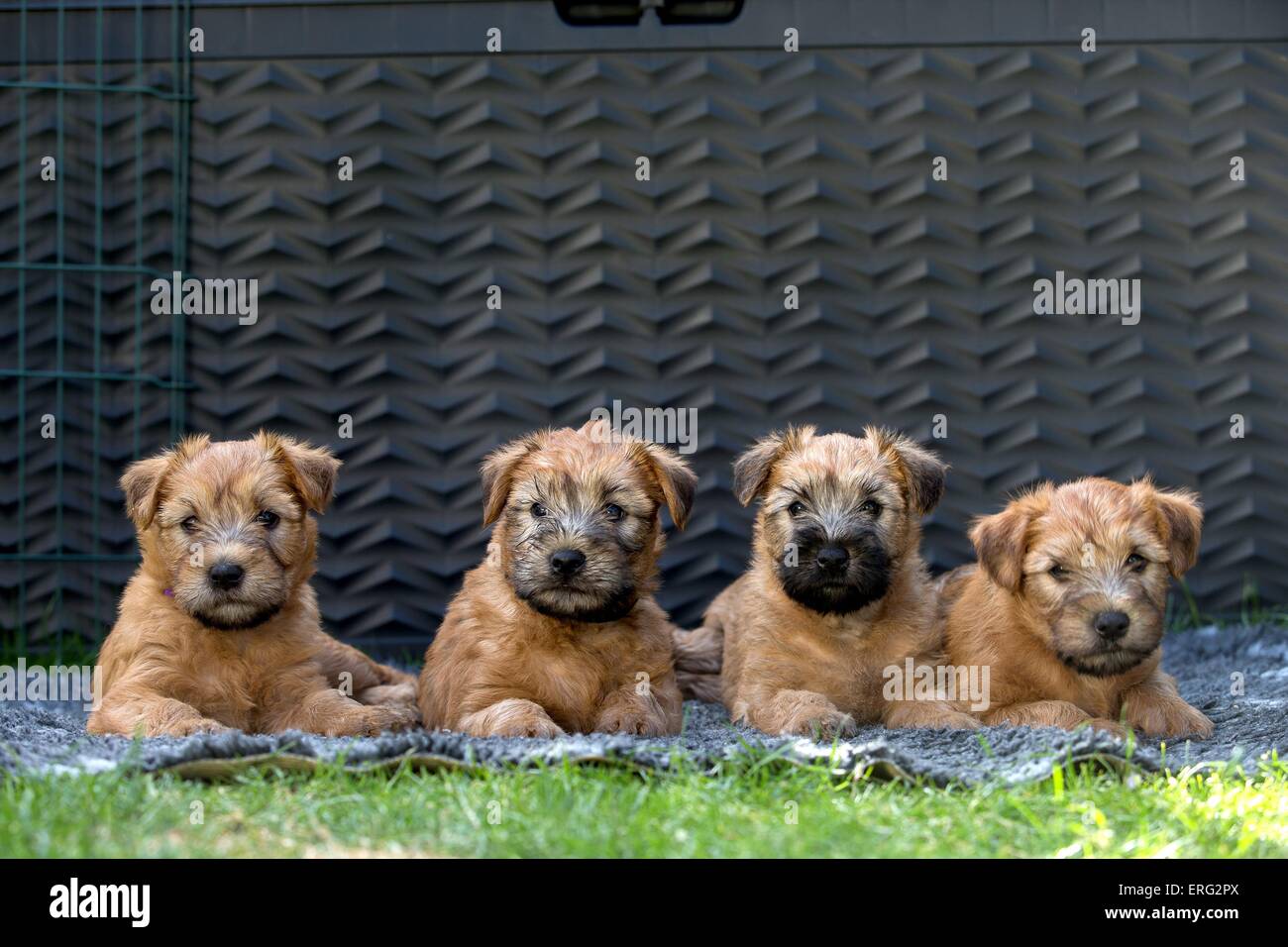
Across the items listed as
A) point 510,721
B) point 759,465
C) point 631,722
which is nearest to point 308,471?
point 510,721

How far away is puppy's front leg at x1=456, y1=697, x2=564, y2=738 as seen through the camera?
181 inches

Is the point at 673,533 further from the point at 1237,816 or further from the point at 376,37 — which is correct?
the point at 1237,816

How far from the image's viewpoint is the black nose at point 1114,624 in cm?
482

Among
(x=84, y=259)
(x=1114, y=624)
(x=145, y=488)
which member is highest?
(x=84, y=259)

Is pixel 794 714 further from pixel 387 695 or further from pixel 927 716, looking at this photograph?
pixel 387 695

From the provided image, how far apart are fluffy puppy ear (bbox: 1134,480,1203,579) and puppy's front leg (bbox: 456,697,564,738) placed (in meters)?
2.53

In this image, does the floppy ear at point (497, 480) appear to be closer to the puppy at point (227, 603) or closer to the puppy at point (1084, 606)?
the puppy at point (227, 603)

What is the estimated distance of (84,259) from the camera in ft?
23.7

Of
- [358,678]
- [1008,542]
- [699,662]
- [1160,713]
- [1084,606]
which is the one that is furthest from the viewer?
[699,662]

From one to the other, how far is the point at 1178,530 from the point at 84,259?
589 centimetres

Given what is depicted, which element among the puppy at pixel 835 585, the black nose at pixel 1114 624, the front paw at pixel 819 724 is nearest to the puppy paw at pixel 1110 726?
the black nose at pixel 1114 624

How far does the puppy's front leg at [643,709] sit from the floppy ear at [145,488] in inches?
76.9
